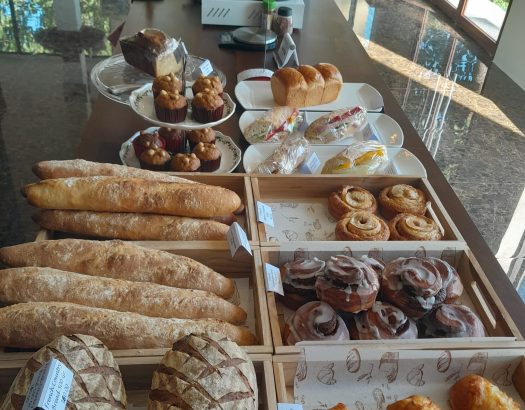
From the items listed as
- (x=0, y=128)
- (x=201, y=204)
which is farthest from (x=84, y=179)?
(x=0, y=128)

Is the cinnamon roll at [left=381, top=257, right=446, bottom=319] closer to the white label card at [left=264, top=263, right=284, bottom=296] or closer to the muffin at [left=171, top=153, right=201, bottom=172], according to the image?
the white label card at [left=264, top=263, right=284, bottom=296]

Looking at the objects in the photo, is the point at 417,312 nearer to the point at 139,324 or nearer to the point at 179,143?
the point at 139,324

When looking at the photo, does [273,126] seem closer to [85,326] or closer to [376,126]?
[376,126]

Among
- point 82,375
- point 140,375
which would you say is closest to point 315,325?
point 140,375

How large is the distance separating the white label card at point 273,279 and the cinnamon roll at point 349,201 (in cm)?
36

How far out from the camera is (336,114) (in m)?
1.90

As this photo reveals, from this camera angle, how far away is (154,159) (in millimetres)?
1498

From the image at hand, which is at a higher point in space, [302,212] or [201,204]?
[201,204]

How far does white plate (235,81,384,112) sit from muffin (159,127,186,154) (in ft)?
1.58

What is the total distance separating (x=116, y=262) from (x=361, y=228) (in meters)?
0.64

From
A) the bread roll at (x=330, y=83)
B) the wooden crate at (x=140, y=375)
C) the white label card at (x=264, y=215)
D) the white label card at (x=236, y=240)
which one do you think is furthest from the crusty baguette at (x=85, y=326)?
the bread roll at (x=330, y=83)

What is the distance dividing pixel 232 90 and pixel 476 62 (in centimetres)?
357

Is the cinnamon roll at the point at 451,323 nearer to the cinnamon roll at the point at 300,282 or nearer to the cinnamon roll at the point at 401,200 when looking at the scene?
the cinnamon roll at the point at 300,282

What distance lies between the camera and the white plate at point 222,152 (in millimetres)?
1594
